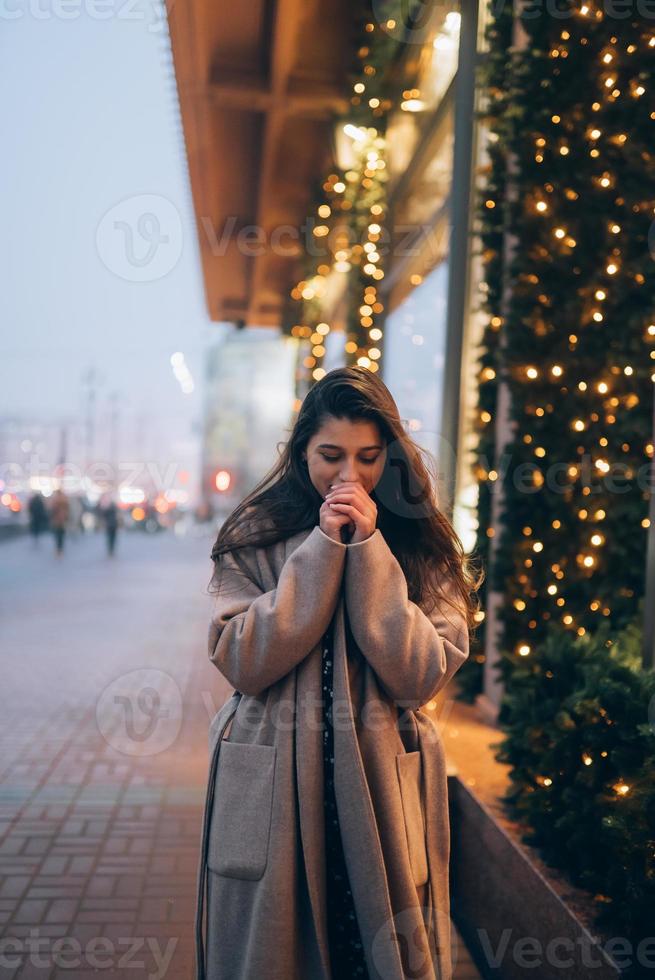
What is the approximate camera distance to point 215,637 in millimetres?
1929

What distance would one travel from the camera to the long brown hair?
6.75ft

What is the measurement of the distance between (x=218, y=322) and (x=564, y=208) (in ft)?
61.7

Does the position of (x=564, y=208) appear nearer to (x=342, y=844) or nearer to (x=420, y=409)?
(x=420, y=409)

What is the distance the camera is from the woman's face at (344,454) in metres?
2.01

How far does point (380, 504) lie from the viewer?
2156 millimetres

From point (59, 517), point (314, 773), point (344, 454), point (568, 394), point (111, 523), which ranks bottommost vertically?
point (111, 523)

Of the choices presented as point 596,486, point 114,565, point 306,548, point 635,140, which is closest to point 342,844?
point 306,548

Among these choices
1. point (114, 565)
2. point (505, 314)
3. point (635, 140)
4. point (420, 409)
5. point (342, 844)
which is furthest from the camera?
point (114, 565)

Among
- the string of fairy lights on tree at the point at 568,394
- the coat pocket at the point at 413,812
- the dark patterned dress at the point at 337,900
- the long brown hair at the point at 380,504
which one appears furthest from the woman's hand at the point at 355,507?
the string of fairy lights on tree at the point at 568,394

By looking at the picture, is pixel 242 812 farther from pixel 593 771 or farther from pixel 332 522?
pixel 593 771

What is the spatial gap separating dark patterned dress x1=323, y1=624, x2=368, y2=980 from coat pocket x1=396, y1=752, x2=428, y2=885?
148 millimetres

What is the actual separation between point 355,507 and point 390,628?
267 millimetres

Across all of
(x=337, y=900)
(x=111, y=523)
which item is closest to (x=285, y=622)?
(x=337, y=900)

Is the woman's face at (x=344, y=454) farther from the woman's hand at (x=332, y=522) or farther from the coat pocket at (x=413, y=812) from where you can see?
the coat pocket at (x=413, y=812)
